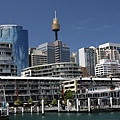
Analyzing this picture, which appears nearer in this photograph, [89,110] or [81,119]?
[81,119]

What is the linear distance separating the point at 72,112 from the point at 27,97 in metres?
64.2

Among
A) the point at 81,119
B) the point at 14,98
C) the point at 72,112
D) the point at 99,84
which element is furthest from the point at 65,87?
the point at 81,119

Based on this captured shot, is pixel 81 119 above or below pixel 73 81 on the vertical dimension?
below

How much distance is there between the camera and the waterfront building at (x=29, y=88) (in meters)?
174

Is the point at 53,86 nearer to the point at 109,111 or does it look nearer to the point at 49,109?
the point at 49,109

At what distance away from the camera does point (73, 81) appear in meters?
190

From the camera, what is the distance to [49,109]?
439 feet

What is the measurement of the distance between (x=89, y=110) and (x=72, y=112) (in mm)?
9073

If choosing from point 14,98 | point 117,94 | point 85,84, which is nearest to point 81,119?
point 117,94

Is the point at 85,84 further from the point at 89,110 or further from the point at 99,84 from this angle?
the point at 89,110

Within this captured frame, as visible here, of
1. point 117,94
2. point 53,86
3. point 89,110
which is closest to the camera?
point 89,110

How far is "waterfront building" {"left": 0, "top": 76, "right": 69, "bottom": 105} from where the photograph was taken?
174250 millimetres

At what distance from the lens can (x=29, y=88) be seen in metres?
181

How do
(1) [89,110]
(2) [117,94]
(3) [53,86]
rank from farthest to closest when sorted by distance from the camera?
1. (3) [53,86]
2. (2) [117,94]
3. (1) [89,110]
